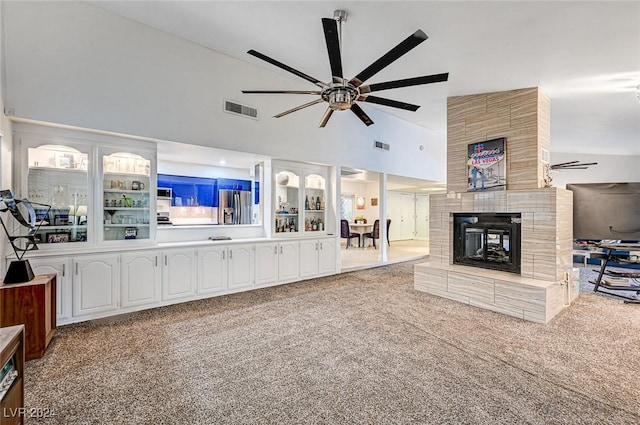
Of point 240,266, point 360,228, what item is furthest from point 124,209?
point 360,228

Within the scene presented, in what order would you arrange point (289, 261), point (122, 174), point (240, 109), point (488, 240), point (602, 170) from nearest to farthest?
point (122, 174)
point (488, 240)
point (240, 109)
point (289, 261)
point (602, 170)

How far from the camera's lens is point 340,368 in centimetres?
237

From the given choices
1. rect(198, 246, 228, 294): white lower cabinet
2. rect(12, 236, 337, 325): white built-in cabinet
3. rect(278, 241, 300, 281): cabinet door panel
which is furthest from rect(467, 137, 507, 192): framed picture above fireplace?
rect(198, 246, 228, 294): white lower cabinet

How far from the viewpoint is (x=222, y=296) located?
433cm

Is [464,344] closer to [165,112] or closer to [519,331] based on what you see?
[519,331]

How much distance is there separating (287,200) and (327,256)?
1.40 m

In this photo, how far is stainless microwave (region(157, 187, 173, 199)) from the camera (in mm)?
5902

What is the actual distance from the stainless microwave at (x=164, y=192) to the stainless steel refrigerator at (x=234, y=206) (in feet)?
3.33

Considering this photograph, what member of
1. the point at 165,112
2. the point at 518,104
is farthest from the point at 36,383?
the point at 518,104

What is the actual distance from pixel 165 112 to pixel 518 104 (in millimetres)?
5078

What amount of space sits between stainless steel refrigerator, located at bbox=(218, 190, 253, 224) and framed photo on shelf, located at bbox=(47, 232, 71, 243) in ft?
9.40

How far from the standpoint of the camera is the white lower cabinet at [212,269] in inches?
165

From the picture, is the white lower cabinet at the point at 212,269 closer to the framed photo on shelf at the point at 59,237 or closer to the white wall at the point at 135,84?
the framed photo on shelf at the point at 59,237

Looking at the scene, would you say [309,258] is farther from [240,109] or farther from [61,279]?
[61,279]
